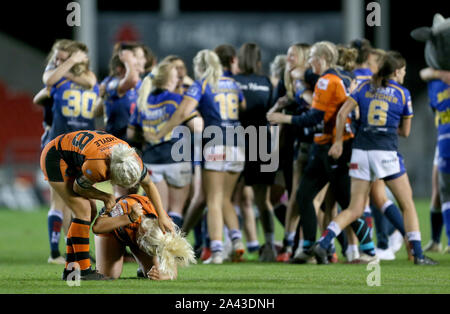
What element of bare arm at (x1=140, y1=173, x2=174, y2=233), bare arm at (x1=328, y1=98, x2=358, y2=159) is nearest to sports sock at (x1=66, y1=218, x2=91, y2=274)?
bare arm at (x1=140, y1=173, x2=174, y2=233)

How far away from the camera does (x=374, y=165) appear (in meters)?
7.63

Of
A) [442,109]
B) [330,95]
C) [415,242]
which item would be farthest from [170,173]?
[442,109]

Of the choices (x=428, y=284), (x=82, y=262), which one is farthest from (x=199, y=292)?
(x=428, y=284)

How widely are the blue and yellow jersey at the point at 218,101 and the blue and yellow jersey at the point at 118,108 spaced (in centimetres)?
74

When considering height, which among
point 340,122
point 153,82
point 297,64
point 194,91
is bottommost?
point 340,122

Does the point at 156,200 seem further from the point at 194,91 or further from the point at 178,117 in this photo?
the point at 194,91

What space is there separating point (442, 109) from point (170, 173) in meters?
2.85

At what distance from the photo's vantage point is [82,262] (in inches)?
253

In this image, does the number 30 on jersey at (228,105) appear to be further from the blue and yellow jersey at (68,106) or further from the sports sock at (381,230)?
the sports sock at (381,230)

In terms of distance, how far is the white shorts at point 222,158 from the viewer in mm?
8242

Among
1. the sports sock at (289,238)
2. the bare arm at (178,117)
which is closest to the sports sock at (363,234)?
the sports sock at (289,238)

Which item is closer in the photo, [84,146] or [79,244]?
[84,146]

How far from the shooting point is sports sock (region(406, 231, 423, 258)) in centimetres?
769

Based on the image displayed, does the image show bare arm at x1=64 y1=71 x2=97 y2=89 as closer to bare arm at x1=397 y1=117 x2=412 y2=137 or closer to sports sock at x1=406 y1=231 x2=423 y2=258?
bare arm at x1=397 y1=117 x2=412 y2=137
